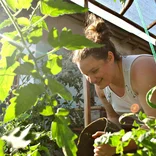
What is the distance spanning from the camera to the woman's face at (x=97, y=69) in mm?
1395

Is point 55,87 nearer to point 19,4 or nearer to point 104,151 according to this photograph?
point 19,4

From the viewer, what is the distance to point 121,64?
1.53 metres

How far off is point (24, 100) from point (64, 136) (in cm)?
6

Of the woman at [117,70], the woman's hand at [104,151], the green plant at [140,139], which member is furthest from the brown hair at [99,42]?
the green plant at [140,139]

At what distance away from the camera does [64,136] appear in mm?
313

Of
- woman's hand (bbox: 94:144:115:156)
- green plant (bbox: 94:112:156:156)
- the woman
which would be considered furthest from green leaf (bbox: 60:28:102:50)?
the woman

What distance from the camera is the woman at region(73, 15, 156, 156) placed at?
134 centimetres

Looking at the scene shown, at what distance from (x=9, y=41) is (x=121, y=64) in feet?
4.11

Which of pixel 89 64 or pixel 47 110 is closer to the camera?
pixel 47 110

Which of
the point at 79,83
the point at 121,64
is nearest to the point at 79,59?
the point at 121,64

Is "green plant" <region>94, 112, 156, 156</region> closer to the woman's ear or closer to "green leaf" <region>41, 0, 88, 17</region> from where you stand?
"green leaf" <region>41, 0, 88, 17</region>

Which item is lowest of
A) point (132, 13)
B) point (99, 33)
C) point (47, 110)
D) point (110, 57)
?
point (47, 110)

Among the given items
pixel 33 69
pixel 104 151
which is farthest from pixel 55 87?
pixel 104 151

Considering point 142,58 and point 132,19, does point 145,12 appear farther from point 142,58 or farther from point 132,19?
point 142,58
